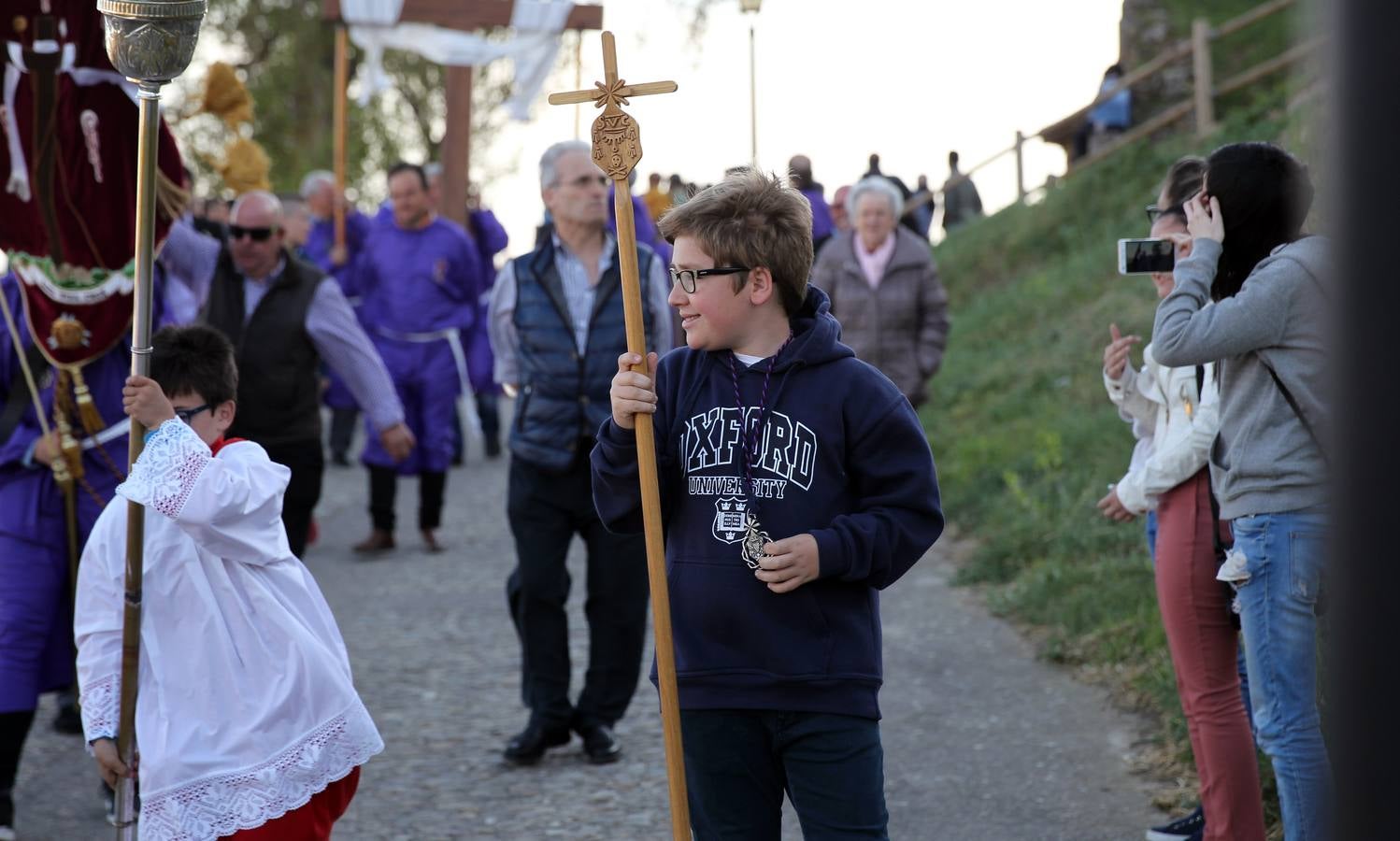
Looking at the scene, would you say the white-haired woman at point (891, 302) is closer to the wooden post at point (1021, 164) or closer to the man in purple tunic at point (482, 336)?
the man in purple tunic at point (482, 336)

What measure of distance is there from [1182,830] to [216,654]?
261 cm

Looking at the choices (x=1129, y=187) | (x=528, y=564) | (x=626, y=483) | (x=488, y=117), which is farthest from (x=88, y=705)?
(x=488, y=117)

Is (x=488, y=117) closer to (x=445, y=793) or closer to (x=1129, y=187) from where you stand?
(x=1129, y=187)

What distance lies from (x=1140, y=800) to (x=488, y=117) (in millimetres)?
27587

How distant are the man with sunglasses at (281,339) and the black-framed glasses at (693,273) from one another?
3290 mm

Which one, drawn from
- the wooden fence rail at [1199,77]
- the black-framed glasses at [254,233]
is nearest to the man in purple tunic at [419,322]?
the black-framed glasses at [254,233]

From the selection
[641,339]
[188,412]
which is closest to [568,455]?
[188,412]

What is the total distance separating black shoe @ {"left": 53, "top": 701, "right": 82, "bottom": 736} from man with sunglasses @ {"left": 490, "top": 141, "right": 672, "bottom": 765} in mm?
1649

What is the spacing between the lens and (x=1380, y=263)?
0.92 metres

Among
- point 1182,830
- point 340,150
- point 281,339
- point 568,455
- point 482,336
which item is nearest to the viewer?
point 1182,830

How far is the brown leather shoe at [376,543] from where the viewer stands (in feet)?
33.7

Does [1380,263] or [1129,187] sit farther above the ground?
[1129,187]

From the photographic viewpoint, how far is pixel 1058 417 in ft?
36.5

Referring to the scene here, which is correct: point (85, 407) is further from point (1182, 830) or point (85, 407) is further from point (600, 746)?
point (1182, 830)
